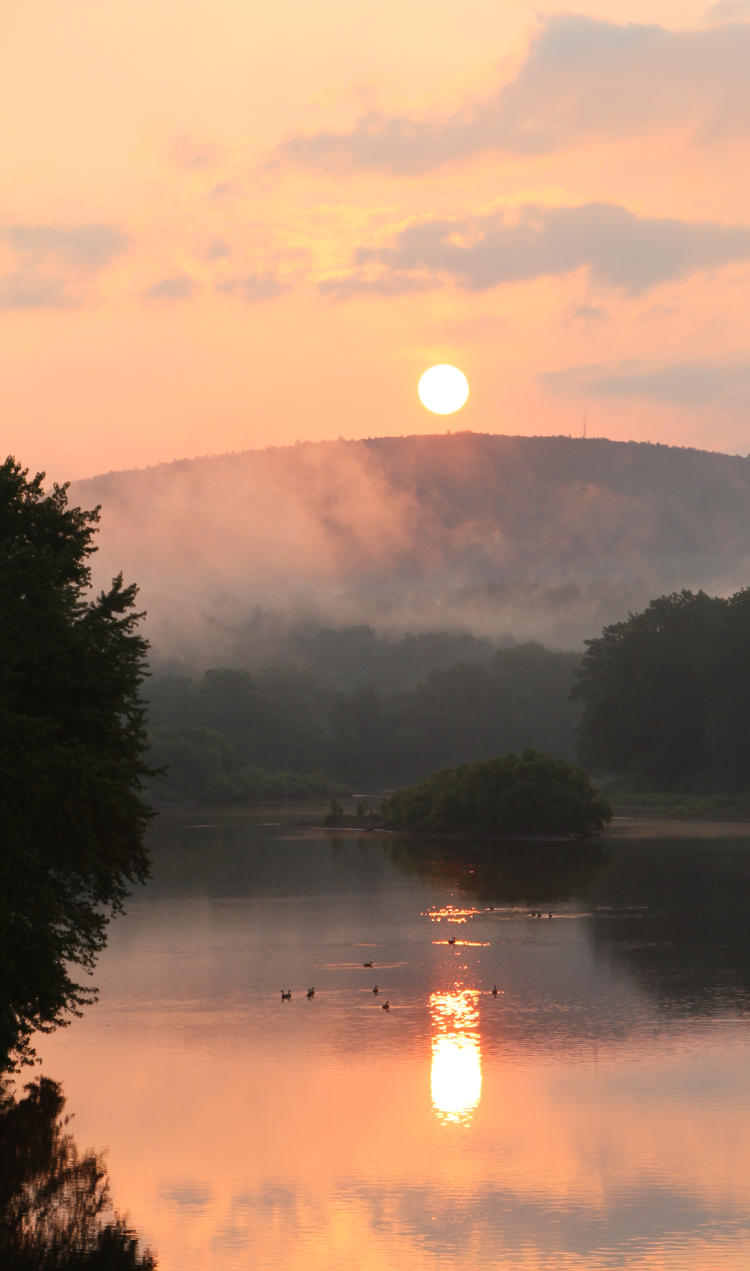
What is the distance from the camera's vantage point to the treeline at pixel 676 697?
6718 inches

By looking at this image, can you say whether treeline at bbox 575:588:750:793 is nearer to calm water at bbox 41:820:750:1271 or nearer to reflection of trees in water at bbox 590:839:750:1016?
reflection of trees in water at bbox 590:839:750:1016

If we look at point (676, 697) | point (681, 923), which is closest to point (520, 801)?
point (676, 697)

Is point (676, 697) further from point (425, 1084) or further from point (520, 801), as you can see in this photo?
point (425, 1084)

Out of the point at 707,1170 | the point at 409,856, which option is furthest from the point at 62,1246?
the point at 409,856

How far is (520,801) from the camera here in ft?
462

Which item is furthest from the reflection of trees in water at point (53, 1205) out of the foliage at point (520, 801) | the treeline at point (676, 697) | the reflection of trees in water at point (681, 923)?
the treeline at point (676, 697)

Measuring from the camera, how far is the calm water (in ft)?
107

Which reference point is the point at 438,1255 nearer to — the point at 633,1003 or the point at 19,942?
the point at 19,942

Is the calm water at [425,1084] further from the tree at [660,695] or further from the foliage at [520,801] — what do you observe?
the tree at [660,695]

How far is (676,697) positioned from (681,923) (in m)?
102

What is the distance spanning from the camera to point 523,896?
93250 millimetres

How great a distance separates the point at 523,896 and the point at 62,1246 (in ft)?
208

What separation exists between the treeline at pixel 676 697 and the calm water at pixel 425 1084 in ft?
279

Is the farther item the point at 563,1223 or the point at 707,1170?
the point at 707,1170
